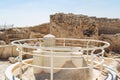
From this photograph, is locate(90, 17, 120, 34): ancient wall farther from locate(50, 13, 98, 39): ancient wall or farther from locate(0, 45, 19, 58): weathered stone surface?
locate(0, 45, 19, 58): weathered stone surface

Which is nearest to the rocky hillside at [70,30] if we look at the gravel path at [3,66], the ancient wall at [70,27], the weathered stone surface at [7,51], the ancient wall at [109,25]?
the ancient wall at [70,27]

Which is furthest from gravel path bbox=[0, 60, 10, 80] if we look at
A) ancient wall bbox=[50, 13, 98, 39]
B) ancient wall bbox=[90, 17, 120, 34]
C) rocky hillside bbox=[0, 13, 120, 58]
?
ancient wall bbox=[90, 17, 120, 34]

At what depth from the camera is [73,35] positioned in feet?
64.5

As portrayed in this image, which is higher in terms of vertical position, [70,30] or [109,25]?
[109,25]

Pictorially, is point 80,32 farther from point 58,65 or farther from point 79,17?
point 58,65

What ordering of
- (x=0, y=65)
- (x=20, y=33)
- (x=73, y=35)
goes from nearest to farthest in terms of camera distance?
(x=0, y=65)
(x=73, y=35)
(x=20, y=33)

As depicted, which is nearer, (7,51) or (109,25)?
(7,51)

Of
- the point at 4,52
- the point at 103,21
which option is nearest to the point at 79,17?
the point at 103,21

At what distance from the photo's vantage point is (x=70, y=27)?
1973 cm

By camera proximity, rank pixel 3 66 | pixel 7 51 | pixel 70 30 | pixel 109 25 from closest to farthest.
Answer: pixel 3 66
pixel 7 51
pixel 70 30
pixel 109 25

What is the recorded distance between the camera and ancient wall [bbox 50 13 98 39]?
19.4 metres

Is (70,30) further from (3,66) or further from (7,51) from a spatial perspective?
(3,66)

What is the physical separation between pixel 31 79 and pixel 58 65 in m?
0.93

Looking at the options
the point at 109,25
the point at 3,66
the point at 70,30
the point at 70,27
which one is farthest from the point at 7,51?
the point at 109,25
